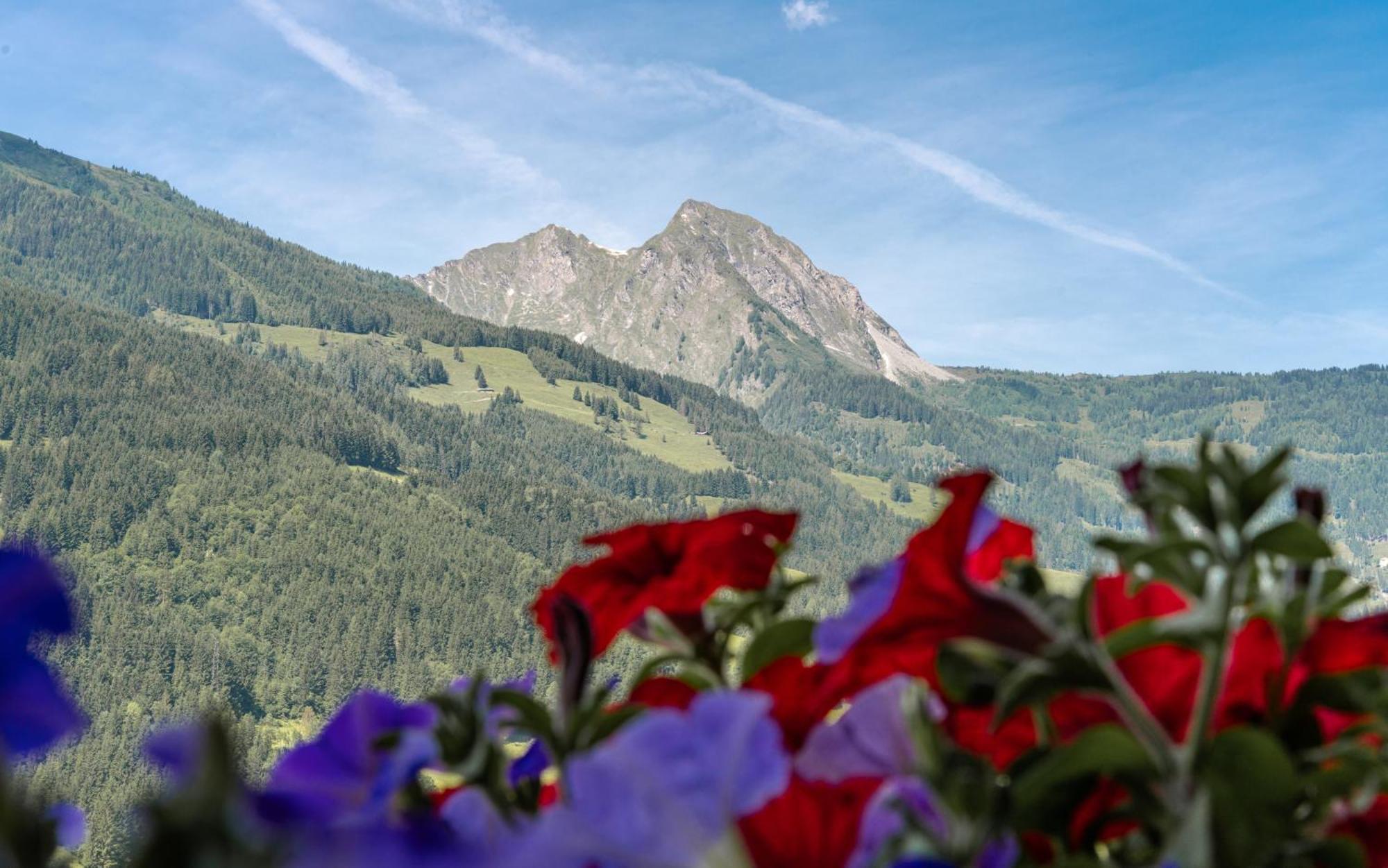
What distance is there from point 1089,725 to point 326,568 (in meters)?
153

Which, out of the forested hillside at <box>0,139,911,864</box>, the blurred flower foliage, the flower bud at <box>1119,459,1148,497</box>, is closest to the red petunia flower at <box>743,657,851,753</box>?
the blurred flower foliage

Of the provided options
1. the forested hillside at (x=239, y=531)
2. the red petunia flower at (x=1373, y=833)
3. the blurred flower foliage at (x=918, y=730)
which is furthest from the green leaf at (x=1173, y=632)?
the forested hillside at (x=239, y=531)

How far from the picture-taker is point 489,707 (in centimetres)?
68

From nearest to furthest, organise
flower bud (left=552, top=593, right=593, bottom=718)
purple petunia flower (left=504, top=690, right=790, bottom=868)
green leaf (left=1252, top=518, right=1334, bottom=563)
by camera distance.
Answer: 1. purple petunia flower (left=504, top=690, right=790, bottom=868)
2. green leaf (left=1252, top=518, right=1334, bottom=563)
3. flower bud (left=552, top=593, right=593, bottom=718)

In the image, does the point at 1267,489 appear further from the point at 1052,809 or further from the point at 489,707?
the point at 489,707

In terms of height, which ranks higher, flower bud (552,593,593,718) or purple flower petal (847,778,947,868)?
flower bud (552,593,593,718)

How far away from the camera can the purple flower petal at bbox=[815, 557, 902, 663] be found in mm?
572

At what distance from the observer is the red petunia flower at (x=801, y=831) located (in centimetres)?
59

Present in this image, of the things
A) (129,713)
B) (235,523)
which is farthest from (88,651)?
(235,523)

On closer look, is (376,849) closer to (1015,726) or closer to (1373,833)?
(1015,726)

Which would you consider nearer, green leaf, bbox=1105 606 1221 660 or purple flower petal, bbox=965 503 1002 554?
green leaf, bbox=1105 606 1221 660

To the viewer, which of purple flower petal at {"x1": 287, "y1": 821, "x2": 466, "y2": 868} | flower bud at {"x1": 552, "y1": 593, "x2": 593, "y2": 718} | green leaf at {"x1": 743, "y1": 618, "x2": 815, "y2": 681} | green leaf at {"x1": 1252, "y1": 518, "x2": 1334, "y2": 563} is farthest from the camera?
green leaf at {"x1": 743, "y1": 618, "x2": 815, "y2": 681}

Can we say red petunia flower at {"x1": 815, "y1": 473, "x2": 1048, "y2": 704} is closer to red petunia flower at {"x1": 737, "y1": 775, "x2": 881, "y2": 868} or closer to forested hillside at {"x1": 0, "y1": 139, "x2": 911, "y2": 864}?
red petunia flower at {"x1": 737, "y1": 775, "x2": 881, "y2": 868}

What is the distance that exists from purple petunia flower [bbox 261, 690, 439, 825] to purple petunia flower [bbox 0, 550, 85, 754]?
0.30ft
